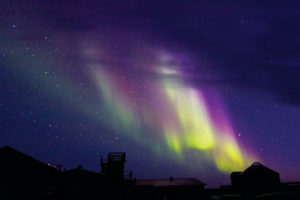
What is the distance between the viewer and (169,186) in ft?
136

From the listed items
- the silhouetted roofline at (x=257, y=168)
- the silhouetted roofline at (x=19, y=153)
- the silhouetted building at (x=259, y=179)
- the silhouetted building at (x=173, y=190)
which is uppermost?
→ the silhouetted roofline at (x=19, y=153)

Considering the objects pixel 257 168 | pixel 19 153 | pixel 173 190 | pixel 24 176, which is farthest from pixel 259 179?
pixel 19 153

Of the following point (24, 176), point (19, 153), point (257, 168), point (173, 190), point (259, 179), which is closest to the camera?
point (24, 176)

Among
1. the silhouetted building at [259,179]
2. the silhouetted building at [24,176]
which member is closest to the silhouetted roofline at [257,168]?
the silhouetted building at [259,179]

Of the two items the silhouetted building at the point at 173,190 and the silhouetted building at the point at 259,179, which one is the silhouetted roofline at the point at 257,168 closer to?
the silhouetted building at the point at 259,179

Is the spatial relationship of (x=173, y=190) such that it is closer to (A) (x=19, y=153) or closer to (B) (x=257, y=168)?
(B) (x=257, y=168)

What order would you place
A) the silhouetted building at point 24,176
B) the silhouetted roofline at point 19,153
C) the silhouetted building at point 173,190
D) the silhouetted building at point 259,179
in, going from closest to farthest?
the silhouetted building at point 24,176 → the silhouetted roofline at point 19,153 → the silhouetted building at point 259,179 → the silhouetted building at point 173,190

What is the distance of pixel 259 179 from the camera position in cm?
3772

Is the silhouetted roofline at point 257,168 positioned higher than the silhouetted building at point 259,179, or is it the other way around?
the silhouetted roofline at point 257,168

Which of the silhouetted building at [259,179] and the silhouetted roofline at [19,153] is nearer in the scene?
the silhouetted roofline at [19,153]

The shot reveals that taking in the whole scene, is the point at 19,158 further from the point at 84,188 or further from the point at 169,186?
the point at 169,186

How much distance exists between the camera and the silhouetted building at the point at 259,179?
3731 centimetres

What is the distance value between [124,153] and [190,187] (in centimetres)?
1241

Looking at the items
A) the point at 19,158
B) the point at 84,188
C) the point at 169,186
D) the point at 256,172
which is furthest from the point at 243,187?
the point at 19,158
